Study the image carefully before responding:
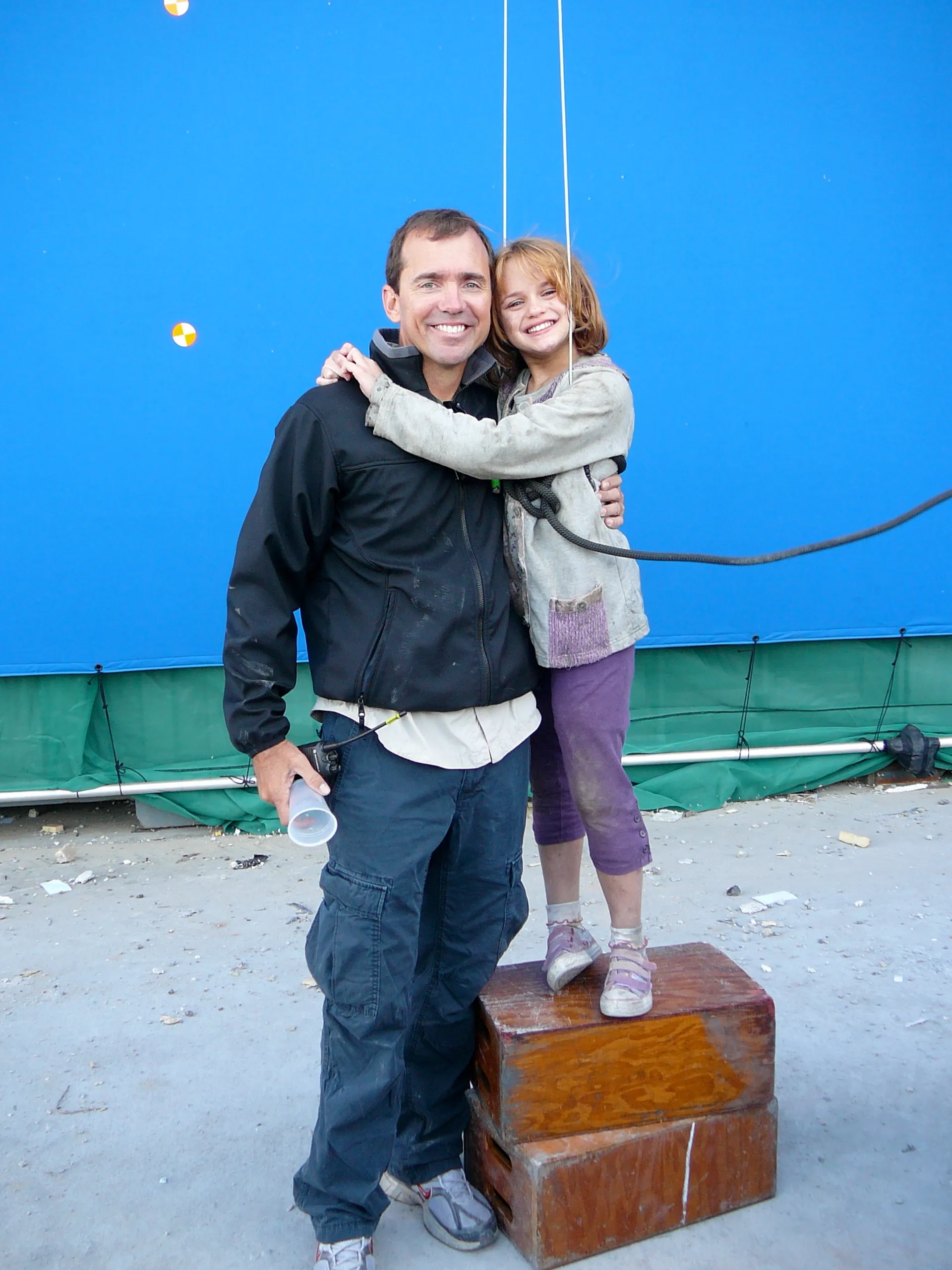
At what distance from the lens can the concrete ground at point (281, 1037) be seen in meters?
1.96

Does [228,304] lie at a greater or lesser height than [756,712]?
greater

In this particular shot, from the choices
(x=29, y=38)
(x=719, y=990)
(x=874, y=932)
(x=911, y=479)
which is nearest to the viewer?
(x=719, y=990)

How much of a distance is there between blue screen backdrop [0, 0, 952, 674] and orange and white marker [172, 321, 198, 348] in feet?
0.08

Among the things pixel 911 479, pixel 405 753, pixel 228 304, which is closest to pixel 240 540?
pixel 405 753

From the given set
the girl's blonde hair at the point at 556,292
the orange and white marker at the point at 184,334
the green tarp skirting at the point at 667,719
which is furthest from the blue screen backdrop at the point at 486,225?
the girl's blonde hair at the point at 556,292

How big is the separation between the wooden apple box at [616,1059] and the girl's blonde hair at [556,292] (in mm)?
1285

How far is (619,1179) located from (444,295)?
162cm

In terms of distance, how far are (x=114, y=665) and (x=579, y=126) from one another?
8.47 ft

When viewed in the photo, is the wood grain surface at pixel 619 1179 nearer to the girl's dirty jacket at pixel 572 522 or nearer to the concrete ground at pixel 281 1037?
the concrete ground at pixel 281 1037

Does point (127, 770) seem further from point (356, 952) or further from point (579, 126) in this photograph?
point (579, 126)

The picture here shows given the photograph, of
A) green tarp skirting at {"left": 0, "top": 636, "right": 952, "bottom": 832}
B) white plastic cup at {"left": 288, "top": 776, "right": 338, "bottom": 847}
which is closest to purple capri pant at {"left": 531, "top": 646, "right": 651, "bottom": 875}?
white plastic cup at {"left": 288, "top": 776, "right": 338, "bottom": 847}

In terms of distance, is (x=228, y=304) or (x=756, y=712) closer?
(x=228, y=304)

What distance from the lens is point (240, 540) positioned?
1.83 metres

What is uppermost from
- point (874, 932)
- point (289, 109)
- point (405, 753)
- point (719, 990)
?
point (289, 109)
